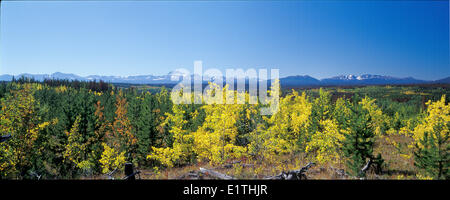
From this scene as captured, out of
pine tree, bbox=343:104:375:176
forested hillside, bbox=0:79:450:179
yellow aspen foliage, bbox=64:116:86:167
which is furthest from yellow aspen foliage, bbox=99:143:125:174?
pine tree, bbox=343:104:375:176

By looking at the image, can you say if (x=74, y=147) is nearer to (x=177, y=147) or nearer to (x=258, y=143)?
(x=177, y=147)

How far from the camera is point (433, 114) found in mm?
9414

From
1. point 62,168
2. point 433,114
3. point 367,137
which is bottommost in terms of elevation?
point 62,168

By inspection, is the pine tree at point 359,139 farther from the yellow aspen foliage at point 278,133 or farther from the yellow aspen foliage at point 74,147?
the yellow aspen foliage at point 74,147

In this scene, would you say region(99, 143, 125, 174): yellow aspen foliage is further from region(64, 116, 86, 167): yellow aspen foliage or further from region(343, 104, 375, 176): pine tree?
region(343, 104, 375, 176): pine tree

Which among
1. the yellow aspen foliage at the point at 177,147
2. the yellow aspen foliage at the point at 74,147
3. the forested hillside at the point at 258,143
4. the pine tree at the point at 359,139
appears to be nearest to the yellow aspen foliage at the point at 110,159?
the forested hillside at the point at 258,143

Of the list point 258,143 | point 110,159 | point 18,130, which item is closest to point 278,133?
point 258,143

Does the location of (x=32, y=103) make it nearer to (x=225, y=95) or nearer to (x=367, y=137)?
(x=225, y=95)

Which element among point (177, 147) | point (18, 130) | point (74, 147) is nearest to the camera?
point (177, 147)

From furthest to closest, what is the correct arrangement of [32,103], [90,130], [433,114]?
[90,130] → [32,103] → [433,114]

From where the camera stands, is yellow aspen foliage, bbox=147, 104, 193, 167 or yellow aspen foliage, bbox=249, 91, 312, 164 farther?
yellow aspen foliage, bbox=147, 104, 193, 167
